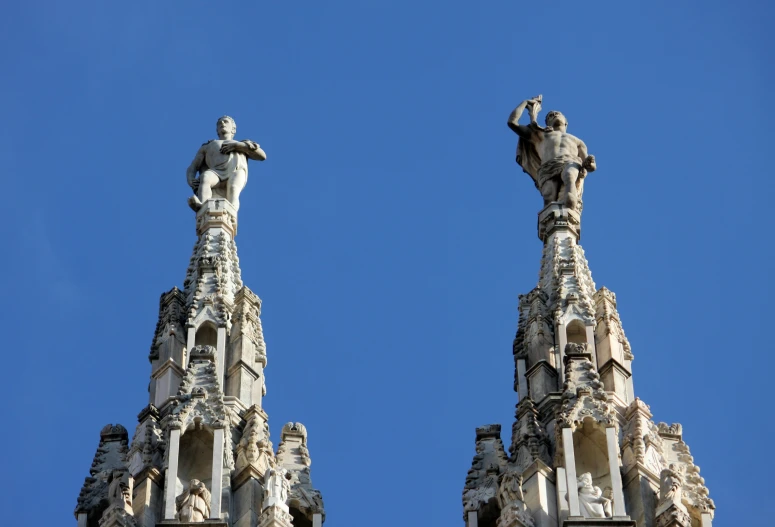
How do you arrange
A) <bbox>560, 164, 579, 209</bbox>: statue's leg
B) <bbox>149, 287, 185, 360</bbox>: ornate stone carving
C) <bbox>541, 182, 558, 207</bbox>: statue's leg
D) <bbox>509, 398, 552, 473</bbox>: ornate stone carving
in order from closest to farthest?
<bbox>509, 398, 552, 473</bbox>: ornate stone carving → <bbox>149, 287, 185, 360</bbox>: ornate stone carving → <bbox>560, 164, 579, 209</bbox>: statue's leg → <bbox>541, 182, 558, 207</bbox>: statue's leg

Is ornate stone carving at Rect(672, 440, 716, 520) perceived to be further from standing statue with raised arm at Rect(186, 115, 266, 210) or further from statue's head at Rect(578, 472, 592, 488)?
standing statue with raised arm at Rect(186, 115, 266, 210)

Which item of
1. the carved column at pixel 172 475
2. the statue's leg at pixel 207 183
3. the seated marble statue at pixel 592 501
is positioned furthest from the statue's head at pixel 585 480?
the statue's leg at pixel 207 183

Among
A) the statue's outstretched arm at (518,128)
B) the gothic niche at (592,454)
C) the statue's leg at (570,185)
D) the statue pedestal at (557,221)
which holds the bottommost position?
the gothic niche at (592,454)

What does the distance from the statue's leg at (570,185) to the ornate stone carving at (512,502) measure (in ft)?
24.6

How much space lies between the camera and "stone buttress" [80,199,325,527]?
43781mm

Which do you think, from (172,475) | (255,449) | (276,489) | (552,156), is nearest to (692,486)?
(276,489)

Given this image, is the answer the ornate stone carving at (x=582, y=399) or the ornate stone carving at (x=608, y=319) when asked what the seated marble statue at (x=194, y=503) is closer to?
the ornate stone carving at (x=582, y=399)

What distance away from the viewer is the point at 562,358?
4700 centimetres

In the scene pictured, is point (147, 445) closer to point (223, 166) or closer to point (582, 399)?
point (582, 399)

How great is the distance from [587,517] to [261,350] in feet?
22.6

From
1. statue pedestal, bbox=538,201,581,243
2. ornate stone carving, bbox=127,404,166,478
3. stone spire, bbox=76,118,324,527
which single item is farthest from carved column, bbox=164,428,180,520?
statue pedestal, bbox=538,201,581,243

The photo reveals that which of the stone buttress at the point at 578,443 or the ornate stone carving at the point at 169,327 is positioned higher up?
the ornate stone carving at the point at 169,327

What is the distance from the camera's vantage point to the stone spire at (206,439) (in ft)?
144

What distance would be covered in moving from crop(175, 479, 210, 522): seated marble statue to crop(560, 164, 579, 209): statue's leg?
9.83 metres
